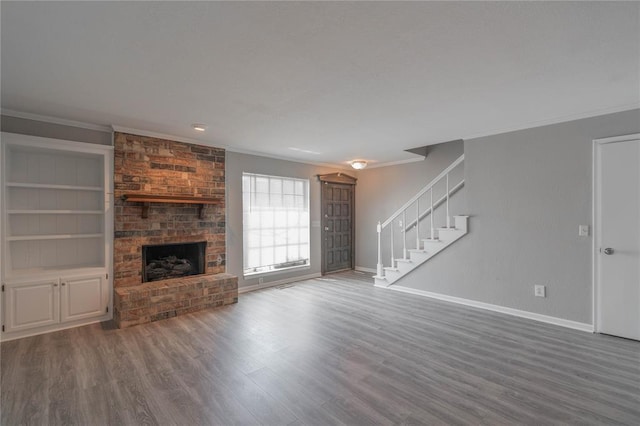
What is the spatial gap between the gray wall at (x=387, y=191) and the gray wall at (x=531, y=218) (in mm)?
1080

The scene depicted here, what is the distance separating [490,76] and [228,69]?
2195mm

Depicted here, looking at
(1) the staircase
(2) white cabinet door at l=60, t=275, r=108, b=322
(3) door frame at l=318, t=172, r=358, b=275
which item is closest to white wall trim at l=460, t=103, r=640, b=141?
Answer: (1) the staircase

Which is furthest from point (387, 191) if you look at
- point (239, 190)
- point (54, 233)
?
point (54, 233)

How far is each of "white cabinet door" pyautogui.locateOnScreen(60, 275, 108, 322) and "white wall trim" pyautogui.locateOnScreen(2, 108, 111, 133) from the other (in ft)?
6.28

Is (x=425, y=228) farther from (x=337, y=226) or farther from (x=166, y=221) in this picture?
(x=166, y=221)

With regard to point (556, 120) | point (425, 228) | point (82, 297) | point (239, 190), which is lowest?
point (82, 297)

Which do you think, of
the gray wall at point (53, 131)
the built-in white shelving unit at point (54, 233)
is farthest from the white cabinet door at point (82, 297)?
the gray wall at point (53, 131)

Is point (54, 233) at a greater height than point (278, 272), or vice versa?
point (54, 233)

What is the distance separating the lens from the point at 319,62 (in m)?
2.27

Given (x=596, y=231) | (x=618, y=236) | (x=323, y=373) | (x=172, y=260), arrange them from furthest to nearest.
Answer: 1. (x=172, y=260)
2. (x=596, y=231)
3. (x=618, y=236)
4. (x=323, y=373)

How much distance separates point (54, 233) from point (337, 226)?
16.5 ft

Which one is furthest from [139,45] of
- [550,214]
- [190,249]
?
[550,214]

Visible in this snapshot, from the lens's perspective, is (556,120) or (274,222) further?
(274,222)

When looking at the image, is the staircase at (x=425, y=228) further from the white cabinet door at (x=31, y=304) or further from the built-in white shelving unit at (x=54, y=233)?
the white cabinet door at (x=31, y=304)
